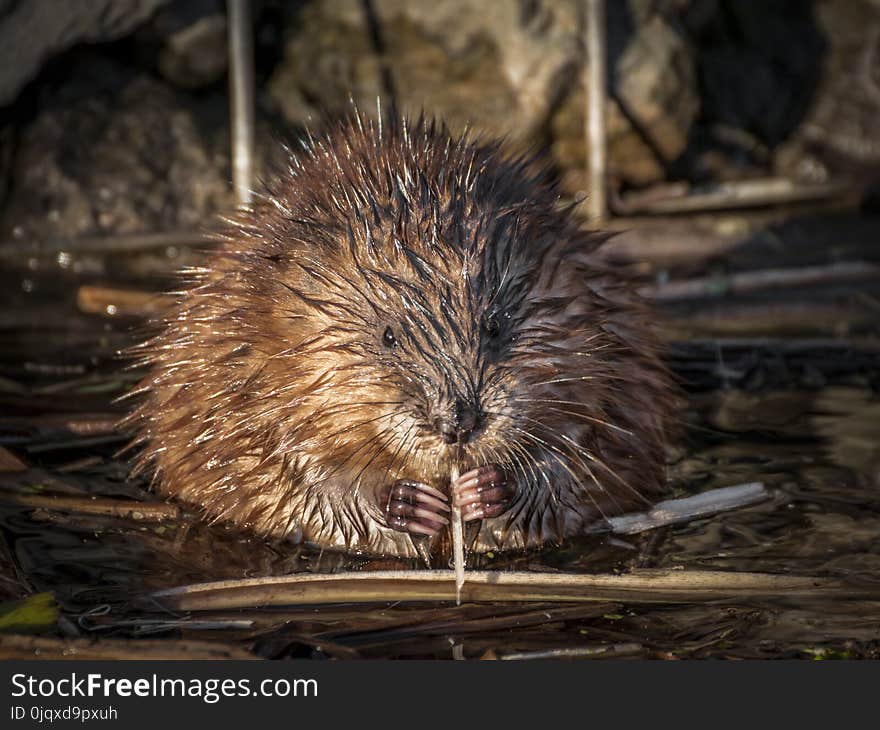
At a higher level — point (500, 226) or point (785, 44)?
point (785, 44)

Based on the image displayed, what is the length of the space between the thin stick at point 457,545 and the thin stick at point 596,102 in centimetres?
465

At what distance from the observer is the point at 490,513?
3545 millimetres

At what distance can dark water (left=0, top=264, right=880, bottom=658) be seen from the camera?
10.0 feet

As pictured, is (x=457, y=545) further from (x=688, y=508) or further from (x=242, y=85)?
(x=242, y=85)

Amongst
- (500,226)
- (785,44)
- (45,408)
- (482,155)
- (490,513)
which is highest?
(785,44)

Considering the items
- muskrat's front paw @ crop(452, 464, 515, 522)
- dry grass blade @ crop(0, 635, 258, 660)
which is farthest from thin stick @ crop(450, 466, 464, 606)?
dry grass blade @ crop(0, 635, 258, 660)

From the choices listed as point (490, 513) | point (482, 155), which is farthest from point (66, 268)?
point (490, 513)

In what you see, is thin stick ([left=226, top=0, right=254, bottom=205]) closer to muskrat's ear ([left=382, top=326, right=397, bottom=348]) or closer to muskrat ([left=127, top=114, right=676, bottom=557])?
muskrat ([left=127, top=114, right=676, bottom=557])

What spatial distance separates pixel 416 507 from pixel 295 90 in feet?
18.5

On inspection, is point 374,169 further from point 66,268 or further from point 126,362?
point 66,268

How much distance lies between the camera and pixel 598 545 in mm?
3713

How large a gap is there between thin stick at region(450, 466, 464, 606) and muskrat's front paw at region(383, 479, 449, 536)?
4 centimetres

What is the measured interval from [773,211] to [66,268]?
4220mm

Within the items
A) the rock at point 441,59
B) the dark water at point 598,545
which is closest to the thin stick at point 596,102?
the rock at point 441,59
